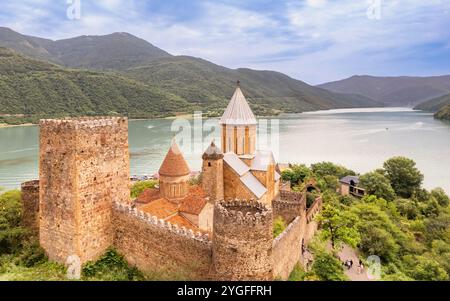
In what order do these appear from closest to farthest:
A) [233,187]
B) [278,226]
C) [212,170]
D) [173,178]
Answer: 1. [278,226]
2. [173,178]
3. [212,170]
4. [233,187]

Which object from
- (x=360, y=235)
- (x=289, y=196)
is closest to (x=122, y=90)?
(x=289, y=196)

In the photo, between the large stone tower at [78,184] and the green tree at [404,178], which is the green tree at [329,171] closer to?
the green tree at [404,178]

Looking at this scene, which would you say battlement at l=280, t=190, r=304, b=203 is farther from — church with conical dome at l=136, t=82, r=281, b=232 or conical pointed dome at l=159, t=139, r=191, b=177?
conical pointed dome at l=159, t=139, r=191, b=177

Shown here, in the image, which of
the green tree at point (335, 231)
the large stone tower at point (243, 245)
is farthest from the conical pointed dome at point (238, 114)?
the large stone tower at point (243, 245)

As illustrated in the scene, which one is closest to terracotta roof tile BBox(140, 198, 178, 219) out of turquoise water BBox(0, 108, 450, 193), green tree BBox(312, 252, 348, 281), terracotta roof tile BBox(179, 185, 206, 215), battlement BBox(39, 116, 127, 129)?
terracotta roof tile BBox(179, 185, 206, 215)

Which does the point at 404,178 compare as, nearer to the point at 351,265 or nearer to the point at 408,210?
the point at 408,210

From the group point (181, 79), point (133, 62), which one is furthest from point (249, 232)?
point (133, 62)
